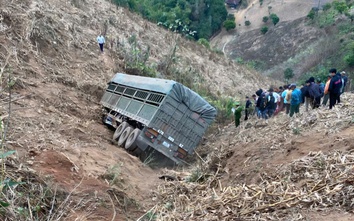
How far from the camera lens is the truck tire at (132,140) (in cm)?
1151

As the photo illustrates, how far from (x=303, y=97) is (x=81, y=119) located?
281 inches

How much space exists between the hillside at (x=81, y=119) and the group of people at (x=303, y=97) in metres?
0.57

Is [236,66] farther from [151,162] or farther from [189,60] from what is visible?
[151,162]

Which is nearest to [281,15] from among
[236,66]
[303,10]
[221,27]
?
[303,10]

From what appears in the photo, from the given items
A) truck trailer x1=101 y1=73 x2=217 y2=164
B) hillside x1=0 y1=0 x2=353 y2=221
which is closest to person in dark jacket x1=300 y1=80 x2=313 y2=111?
hillside x1=0 y1=0 x2=353 y2=221

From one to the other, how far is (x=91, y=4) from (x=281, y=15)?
150ft

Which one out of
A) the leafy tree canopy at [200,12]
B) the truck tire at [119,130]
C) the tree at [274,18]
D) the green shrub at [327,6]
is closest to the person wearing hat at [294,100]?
the truck tire at [119,130]

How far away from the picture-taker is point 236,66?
31.4 meters

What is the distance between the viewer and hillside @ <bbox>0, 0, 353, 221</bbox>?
6445 millimetres

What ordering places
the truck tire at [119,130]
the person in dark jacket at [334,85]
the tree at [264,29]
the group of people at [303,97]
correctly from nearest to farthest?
1. the person in dark jacket at [334,85]
2. the group of people at [303,97]
3. the truck tire at [119,130]
4. the tree at [264,29]

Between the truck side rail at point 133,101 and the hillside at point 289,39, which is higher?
the hillside at point 289,39

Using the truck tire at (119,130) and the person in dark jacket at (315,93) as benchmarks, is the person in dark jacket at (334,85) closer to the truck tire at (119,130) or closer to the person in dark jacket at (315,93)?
the person in dark jacket at (315,93)

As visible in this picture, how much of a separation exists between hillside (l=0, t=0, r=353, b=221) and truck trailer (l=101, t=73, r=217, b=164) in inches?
24.2

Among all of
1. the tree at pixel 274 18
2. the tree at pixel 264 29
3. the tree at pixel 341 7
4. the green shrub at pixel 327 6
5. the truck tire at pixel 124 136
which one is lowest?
the truck tire at pixel 124 136
